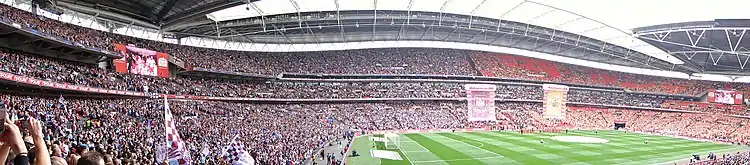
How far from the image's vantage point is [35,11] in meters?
36.9

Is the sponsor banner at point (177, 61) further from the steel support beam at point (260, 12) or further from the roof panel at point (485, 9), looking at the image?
the steel support beam at point (260, 12)

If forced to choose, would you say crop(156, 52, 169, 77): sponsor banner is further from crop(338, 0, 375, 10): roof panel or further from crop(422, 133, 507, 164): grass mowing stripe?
crop(422, 133, 507, 164): grass mowing stripe

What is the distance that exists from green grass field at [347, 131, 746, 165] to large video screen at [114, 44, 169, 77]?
19004 millimetres

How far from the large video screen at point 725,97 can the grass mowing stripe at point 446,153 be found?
5428 cm

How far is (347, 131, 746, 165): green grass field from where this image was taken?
28802 mm

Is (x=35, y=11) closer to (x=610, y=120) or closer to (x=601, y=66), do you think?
(x=610, y=120)

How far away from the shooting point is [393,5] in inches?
1678

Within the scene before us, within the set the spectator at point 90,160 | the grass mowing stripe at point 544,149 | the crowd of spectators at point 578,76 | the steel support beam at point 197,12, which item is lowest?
the grass mowing stripe at point 544,149

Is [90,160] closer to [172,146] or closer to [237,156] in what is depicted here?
[172,146]

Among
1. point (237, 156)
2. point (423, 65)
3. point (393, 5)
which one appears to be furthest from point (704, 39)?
point (237, 156)

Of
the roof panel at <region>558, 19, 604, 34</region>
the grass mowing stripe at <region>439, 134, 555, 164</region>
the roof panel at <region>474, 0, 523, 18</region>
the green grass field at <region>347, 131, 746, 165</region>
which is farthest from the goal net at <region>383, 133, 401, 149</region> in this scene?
the roof panel at <region>558, 19, 604, 34</region>

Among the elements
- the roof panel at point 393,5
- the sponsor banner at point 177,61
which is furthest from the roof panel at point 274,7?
the sponsor banner at point 177,61

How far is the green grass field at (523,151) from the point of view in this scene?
28.8m

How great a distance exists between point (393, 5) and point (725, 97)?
57194 mm
